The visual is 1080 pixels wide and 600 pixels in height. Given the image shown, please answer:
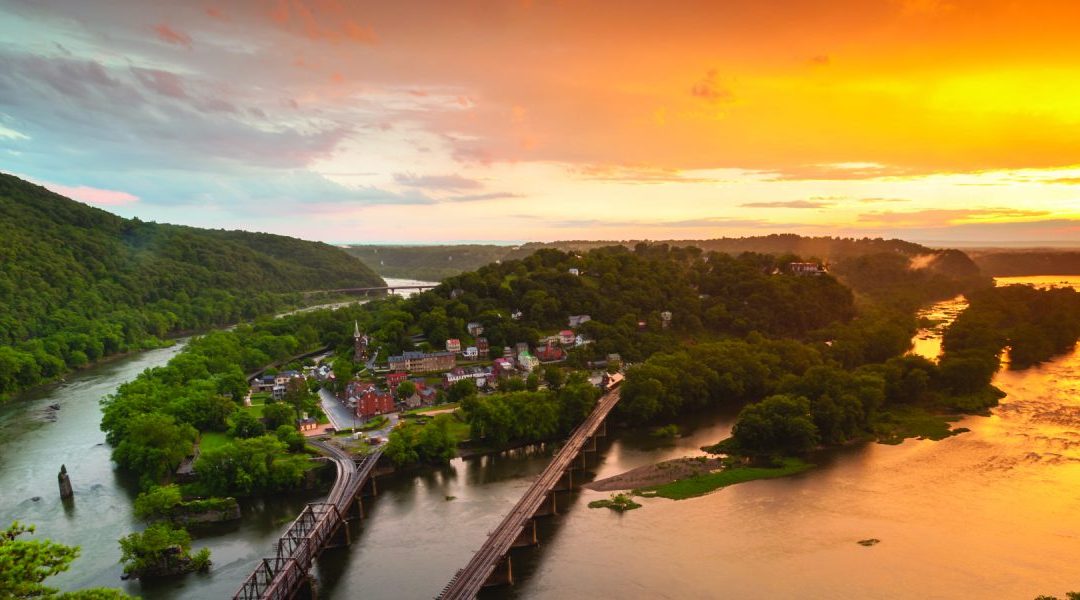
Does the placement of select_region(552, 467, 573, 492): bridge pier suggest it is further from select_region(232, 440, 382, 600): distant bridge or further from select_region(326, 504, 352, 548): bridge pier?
select_region(326, 504, 352, 548): bridge pier

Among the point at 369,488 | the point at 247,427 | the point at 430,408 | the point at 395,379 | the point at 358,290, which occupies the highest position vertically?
the point at 358,290

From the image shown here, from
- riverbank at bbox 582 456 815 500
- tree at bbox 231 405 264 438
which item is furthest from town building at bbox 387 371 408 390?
riverbank at bbox 582 456 815 500

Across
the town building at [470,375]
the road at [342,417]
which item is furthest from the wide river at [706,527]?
the town building at [470,375]

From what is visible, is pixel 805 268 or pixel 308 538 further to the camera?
pixel 805 268

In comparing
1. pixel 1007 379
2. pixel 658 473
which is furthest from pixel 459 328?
pixel 1007 379

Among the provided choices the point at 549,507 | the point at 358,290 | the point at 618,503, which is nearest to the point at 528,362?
the point at 618,503

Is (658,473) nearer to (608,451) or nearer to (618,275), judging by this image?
(608,451)

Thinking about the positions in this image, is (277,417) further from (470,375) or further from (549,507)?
(549,507)
